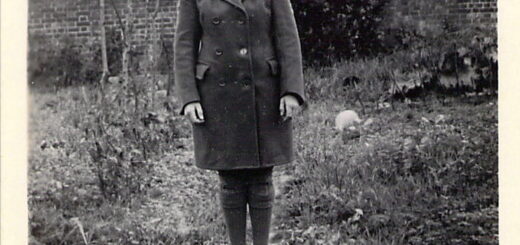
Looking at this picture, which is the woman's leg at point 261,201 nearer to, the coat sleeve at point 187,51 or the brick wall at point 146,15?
the coat sleeve at point 187,51

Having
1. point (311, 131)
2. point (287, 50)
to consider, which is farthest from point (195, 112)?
point (311, 131)

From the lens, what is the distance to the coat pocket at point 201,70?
143 inches

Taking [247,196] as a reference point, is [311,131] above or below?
above

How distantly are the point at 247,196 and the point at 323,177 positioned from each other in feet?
3.08

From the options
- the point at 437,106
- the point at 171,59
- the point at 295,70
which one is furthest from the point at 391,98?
the point at 171,59

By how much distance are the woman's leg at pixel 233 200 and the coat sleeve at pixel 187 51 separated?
0.42m

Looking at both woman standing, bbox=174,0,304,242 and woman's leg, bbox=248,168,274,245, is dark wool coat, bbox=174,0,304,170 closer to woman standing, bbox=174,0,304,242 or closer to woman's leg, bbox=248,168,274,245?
woman standing, bbox=174,0,304,242

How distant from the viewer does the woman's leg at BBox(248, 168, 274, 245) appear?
12.2ft

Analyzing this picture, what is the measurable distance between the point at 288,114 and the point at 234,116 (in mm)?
272

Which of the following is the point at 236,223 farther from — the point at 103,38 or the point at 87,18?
the point at 87,18

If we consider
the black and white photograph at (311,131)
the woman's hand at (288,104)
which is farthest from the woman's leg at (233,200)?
the black and white photograph at (311,131)

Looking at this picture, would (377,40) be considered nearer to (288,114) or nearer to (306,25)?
(306,25)

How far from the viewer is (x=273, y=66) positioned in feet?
12.1

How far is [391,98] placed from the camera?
181 inches
